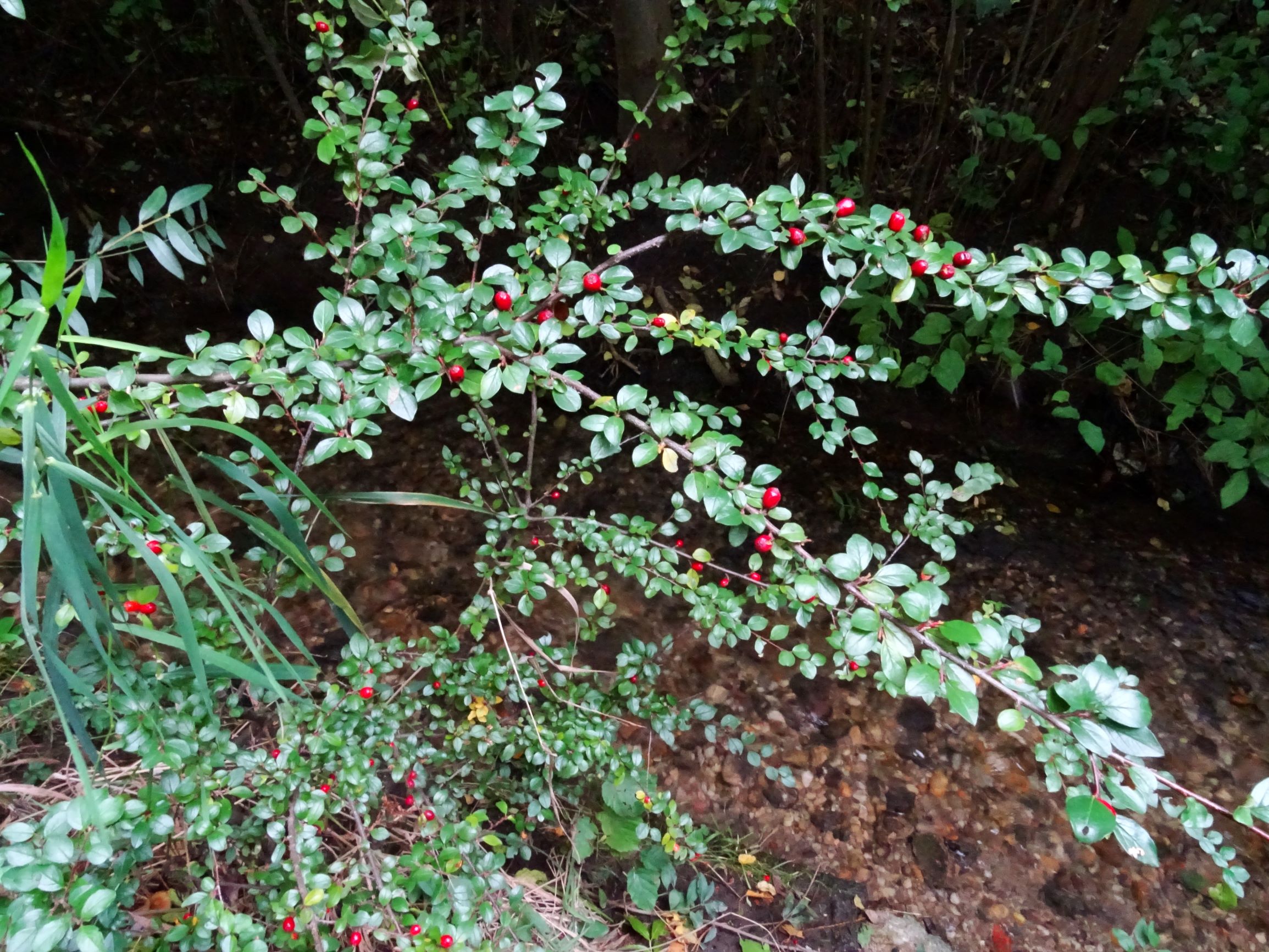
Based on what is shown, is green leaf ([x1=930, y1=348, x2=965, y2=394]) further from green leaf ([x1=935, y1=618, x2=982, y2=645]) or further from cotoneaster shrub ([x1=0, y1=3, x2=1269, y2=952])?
green leaf ([x1=935, y1=618, x2=982, y2=645])

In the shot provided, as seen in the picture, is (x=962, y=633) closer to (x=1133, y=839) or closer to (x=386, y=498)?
(x=1133, y=839)

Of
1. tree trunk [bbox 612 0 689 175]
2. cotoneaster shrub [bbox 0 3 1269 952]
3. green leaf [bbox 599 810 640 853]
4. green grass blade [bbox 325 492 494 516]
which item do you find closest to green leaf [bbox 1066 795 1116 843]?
cotoneaster shrub [bbox 0 3 1269 952]

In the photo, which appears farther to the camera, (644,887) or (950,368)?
(950,368)

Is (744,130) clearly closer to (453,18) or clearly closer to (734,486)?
(453,18)

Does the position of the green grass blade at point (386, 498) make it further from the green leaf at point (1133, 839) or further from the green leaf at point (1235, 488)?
the green leaf at point (1235, 488)

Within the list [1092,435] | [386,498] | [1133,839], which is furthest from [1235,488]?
[386,498]

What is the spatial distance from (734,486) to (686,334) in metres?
0.27

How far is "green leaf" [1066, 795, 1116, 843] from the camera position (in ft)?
1.86

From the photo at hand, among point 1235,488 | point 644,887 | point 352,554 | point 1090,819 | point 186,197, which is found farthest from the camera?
point 1235,488

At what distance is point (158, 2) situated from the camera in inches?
106

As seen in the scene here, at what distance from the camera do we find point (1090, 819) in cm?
57

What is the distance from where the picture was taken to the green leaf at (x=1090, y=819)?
57cm

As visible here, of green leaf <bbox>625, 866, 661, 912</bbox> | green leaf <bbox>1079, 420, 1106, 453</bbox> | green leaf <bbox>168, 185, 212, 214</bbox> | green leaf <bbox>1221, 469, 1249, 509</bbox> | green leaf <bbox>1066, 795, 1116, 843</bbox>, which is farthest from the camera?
green leaf <bbox>1079, 420, 1106, 453</bbox>

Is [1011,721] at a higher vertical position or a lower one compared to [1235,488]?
higher
